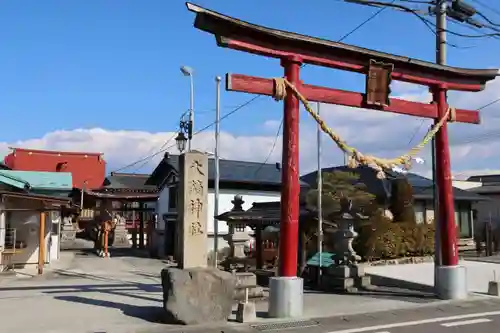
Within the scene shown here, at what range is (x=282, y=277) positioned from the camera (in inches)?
455

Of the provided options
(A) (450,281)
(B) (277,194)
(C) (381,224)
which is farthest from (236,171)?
(A) (450,281)

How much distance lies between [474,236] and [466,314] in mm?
21323

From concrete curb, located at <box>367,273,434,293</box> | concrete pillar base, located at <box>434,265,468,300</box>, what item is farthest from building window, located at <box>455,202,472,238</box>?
concrete pillar base, located at <box>434,265,468,300</box>

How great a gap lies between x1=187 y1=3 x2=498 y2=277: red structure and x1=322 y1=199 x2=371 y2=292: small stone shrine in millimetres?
2903

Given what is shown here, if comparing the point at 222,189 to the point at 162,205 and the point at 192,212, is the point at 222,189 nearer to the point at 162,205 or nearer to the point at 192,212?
the point at 162,205

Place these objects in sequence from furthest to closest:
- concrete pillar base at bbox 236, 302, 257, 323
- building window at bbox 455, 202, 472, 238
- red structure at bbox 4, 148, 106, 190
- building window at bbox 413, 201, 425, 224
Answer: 1. red structure at bbox 4, 148, 106, 190
2. building window at bbox 455, 202, 472, 238
3. building window at bbox 413, 201, 425, 224
4. concrete pillar base at bbox 236, 302, 257, 323

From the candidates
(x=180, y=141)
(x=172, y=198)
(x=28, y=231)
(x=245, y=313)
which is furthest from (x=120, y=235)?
(x=245, y=313)

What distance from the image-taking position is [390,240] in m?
22.4

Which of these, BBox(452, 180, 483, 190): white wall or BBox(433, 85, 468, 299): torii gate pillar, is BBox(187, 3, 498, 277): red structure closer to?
BBox(433, 85, 468, 299): torii gate pillar

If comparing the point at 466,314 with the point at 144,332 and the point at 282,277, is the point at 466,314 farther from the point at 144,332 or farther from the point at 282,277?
the point at 144,332

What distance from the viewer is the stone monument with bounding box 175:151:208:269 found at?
11.4m

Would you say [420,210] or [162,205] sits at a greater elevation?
[162,205]

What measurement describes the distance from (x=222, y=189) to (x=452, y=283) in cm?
1747

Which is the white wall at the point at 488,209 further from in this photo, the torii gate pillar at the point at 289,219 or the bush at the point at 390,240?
the torii gate pillar at the point at 289,219
